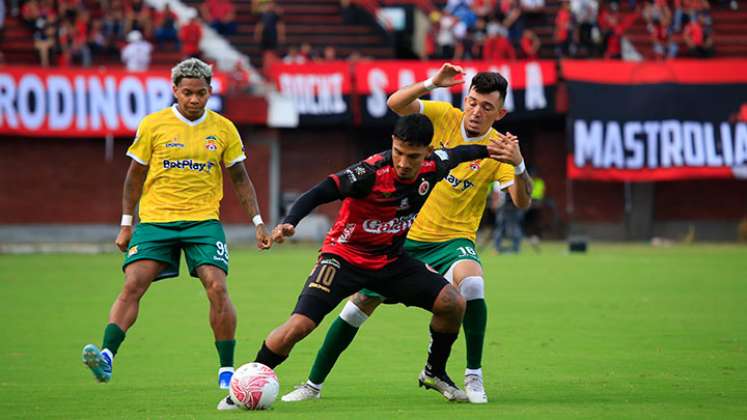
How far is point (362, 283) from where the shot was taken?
373 inches

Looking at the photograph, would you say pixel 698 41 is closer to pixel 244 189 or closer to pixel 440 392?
pixel 244 189

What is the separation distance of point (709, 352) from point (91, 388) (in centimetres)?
595

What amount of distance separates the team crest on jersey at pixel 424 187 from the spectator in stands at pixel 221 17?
28612 mm

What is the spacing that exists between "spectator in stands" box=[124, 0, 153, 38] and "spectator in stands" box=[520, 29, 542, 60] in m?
10.2

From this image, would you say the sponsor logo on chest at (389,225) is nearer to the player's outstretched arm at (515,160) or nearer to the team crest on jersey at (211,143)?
the player's outstretched arm at (515,160)

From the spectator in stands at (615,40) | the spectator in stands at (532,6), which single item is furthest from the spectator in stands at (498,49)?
the spectator in stands at (615,40)

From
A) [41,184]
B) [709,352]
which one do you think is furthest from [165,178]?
[41,184]

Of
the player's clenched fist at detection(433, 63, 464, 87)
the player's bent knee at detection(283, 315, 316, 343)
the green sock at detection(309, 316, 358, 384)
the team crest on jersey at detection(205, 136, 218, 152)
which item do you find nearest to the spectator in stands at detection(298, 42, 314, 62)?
the team crest on jersey at detection(205, 136, 218, 152)

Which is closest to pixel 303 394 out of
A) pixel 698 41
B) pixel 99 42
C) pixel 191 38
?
pixel 191 38

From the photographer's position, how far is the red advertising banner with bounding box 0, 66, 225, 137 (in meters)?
33.0

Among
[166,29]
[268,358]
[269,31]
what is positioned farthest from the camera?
[269,31]

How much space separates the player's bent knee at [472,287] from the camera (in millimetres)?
10125

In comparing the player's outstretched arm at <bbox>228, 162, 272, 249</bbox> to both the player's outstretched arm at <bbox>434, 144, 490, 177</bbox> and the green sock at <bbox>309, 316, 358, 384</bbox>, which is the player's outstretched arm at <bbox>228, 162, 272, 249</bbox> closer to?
the green sock at <bbox>309, 316, 358, 384</bbox>

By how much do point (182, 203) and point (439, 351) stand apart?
2.37 m
